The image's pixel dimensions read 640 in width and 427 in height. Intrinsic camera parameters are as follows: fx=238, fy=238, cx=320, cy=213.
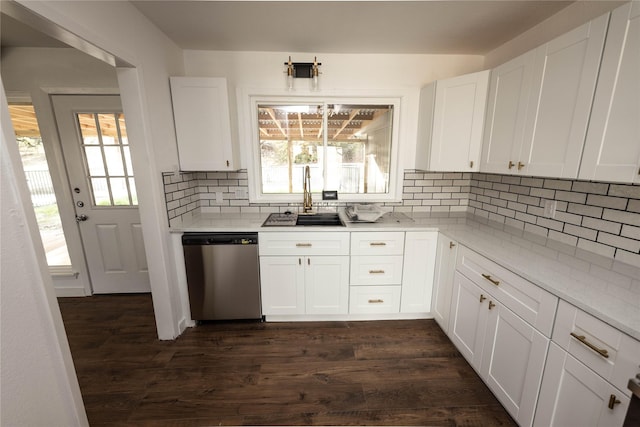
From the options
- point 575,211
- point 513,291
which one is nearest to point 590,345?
point 513,291

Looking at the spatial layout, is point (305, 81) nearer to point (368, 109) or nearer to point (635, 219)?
point (368, 109)

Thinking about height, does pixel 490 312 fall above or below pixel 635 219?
below

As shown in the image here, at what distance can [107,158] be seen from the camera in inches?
96.0

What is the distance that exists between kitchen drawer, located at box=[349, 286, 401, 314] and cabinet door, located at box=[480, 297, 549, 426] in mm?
760

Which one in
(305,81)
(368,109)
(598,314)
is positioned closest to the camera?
(598,314)

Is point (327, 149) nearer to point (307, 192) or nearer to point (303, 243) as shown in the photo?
point (307, 192)

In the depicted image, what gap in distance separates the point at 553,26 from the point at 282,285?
112 inches

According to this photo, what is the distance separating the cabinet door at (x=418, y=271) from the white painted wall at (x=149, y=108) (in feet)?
6.67

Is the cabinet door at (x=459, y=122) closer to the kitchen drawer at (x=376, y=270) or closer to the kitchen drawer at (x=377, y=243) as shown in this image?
the kitchen drawer at (x=377, y=243)

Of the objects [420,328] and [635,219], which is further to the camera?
[420,328]

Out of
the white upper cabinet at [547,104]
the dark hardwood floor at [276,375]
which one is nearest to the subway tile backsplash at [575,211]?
the white upper cabinet at [547,104]

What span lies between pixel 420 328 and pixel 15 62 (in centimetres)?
439

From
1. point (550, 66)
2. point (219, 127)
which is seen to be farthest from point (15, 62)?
point (550, 66)

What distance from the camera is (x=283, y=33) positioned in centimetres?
194
